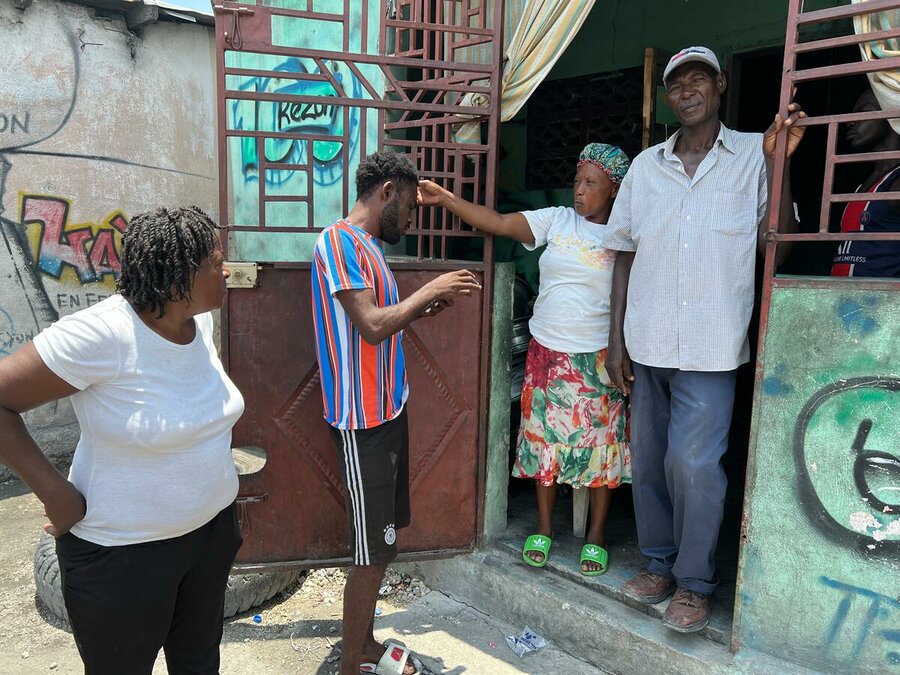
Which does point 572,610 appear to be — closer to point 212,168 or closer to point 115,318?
point 115,318

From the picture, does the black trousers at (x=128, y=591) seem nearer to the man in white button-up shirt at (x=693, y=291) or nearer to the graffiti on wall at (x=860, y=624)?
the man in white button-up shirt at (x=693, y=291)

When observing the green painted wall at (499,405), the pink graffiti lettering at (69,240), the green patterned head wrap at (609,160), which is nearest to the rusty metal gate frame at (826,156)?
the green patterned head wrap at (609,160)

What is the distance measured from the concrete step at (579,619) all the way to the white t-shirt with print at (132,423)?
1.77 m

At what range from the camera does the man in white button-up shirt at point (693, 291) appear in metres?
2.58

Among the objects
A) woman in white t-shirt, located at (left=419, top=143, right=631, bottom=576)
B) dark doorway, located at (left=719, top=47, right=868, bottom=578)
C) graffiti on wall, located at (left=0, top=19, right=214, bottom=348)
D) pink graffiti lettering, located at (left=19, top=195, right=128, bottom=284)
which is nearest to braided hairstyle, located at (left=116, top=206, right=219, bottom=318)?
woman in white t-shirt, located at (left=419, top=143, right=631, bottom=576)

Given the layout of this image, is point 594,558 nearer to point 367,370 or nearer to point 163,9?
point 367,370

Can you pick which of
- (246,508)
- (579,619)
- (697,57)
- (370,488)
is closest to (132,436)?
(370,488)

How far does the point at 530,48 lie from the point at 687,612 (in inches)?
99.0

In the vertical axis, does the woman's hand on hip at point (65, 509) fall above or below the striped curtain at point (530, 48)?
below

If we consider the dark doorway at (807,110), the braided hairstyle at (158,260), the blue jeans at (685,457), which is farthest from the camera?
the dark doorway at (807,110)

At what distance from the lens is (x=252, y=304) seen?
2949 mm

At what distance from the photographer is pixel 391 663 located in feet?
9.34

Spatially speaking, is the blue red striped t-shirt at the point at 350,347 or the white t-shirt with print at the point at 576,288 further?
the white t-shirt with print at the point at 576,288

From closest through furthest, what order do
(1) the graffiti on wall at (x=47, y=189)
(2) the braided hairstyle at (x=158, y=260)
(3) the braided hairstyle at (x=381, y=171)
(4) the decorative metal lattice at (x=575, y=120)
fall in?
(2) the braided hairstyle at (x=158, y=260) < (3) the braided hairstyle at (x=381, y=171) < (4) the decorative metal lattice at (x=575, y=120) < (1) the graffiti on wall at (x=47, y=189)
